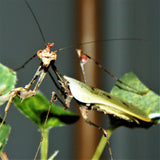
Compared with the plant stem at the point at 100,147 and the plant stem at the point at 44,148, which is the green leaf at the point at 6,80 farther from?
the plant stem at the point at 100,147

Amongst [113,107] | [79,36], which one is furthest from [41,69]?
[79,36]

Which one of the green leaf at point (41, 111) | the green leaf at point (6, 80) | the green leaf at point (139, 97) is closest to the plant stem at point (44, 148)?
the green leaf at point (41, 111)

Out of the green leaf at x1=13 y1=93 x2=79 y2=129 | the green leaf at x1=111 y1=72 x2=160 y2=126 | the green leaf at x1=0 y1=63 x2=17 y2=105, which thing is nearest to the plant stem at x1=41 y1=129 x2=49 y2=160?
the green leaf at x1=13 y1=93 x2=79 y2=129

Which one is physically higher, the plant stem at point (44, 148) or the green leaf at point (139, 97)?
the plant stem at point (44, 148)

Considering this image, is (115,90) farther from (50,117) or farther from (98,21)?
(98,21)

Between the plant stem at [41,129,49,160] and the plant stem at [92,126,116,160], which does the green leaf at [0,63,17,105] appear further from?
the plant stem at [92,126,116,160]

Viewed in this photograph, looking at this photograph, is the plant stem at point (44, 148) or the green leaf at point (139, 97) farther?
the green leaf at point (139, 97)
